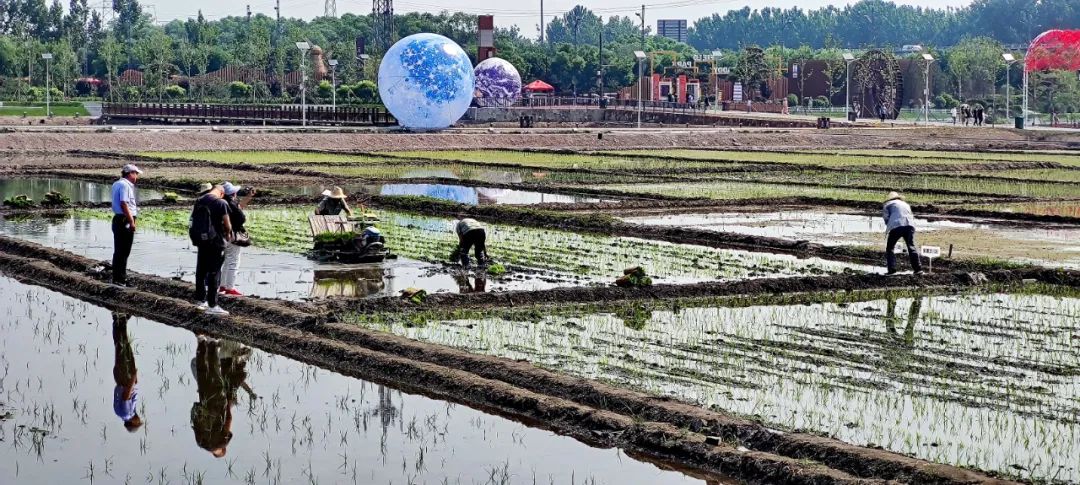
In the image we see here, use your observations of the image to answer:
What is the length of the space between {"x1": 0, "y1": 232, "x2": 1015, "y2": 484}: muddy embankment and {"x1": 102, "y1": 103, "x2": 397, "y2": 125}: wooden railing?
164 feet

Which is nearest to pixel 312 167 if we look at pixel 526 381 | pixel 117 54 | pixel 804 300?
pixel 804 300

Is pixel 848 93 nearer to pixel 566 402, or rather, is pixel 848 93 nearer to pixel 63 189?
pixel 63 189

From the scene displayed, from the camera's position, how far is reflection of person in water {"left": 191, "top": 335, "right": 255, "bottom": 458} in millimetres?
11836

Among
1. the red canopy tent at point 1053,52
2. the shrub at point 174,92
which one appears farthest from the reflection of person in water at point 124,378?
the shrub at point 174,92

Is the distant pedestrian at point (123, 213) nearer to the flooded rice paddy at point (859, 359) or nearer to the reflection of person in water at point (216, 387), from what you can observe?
the reflection of person in water at point (216, 387)

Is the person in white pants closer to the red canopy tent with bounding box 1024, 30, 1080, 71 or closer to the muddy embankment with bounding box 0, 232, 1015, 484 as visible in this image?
the muddy embankment with bounding box 0, 232, 1015, 484

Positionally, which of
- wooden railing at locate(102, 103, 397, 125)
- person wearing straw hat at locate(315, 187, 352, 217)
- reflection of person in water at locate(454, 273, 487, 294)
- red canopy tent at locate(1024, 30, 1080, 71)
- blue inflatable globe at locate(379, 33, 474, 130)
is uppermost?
red canopy tent at locate(1024, 30, 1080, 71)

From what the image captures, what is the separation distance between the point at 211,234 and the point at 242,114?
56226 mm

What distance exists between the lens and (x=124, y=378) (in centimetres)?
1395

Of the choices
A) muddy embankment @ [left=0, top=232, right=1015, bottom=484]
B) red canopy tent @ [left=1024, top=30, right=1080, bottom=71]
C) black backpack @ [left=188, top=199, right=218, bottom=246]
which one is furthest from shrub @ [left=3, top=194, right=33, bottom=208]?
red canopy tent @ [left=1024, top=30, right=1080, bottom=71]

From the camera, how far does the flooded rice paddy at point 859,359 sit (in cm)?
1173

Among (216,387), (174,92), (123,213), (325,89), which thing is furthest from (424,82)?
(216,387)

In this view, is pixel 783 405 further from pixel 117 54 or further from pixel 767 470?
pixel 117 54

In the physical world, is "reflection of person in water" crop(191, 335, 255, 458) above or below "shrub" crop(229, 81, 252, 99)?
below
